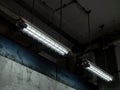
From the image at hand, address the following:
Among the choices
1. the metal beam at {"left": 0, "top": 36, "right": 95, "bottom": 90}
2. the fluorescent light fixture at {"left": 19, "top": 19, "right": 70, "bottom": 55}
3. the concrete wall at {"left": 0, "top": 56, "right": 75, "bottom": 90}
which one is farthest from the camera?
the metal beam at {"left": 0, "top": 36, "right": 95, "bottom": 90}

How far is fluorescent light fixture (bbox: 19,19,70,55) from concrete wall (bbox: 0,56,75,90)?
742 mm

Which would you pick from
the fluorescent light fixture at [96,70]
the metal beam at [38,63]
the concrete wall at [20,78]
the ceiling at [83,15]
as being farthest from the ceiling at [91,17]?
the concrete wall at [20,78]

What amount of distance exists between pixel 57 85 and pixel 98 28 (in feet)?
6.38

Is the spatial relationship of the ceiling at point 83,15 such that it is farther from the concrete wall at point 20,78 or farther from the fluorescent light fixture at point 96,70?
the concrete wall at point 20,78

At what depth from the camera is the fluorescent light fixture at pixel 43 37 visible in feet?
10.8

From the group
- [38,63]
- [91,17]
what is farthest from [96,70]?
[91,17]

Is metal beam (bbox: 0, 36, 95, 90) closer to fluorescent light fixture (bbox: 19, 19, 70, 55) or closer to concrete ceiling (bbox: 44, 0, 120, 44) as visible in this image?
fluorescent light fixture (bbox: 19, 19, 70, 55)

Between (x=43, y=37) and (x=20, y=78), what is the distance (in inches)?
37.5

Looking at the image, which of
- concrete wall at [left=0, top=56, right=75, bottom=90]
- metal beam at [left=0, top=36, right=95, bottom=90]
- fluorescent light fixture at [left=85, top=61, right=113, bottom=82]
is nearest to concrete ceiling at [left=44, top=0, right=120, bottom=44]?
metal beam at [left=0, top=36, right=95, bottom=90]

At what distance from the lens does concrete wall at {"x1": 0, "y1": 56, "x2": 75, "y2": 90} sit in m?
3.67

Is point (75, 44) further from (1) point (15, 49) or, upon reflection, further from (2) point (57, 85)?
(1) point (15, 49)

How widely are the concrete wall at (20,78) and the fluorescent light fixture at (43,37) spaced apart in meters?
0.74

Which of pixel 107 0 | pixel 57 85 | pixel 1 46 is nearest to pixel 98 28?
pixel 107 0

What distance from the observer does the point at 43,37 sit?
3.47m
